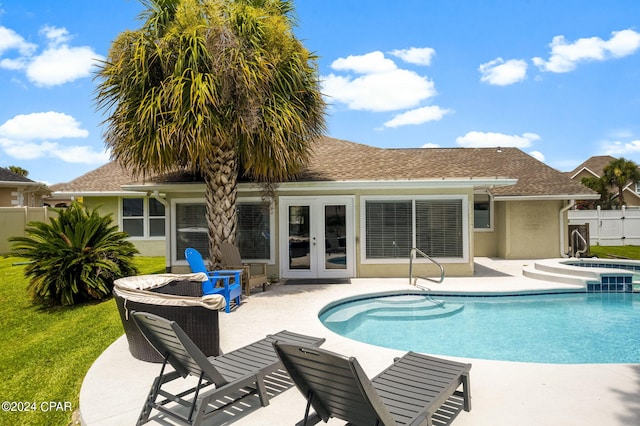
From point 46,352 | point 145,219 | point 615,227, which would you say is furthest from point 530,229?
point 46,352

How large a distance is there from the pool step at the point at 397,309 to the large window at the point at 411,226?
7.82 ft

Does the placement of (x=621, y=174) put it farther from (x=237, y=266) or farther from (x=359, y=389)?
(x=359, y=389)

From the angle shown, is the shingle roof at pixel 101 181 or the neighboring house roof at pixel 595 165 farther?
the neighboring house roof at pixel 595 165

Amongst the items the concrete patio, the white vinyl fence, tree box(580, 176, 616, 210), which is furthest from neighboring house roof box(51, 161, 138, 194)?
tree box(580, 176, 616, 210)

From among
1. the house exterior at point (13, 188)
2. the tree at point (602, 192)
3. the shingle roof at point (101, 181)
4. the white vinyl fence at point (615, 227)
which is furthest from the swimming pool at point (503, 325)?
the tree at point (602, 192)

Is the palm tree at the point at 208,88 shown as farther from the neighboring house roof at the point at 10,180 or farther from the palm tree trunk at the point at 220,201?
the neighboring house roof at the point at 10,180

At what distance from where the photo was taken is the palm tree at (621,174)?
35.9 metres

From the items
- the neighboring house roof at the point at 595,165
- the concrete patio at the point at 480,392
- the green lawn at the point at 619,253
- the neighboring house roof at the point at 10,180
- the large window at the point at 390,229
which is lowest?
the concrete patio at the point at 480,392

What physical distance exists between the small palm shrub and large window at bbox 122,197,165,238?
27.9 ft

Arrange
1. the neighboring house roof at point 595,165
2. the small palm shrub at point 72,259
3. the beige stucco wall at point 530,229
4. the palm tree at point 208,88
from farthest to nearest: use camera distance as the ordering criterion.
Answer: the neighboring house roof at point 595,165 < the beige stucco wall at point 530,229 < the small palm shrub at point 72,259 < the palm tree at point 208,88

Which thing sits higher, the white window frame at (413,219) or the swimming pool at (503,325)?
the white window frame at (413,219)

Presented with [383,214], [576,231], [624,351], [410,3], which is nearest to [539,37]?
[410,3]

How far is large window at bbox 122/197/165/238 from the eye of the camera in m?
19.2

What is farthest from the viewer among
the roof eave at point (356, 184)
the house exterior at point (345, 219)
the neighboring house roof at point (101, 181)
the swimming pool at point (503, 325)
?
the neighboring house roof at point (101, 181)
